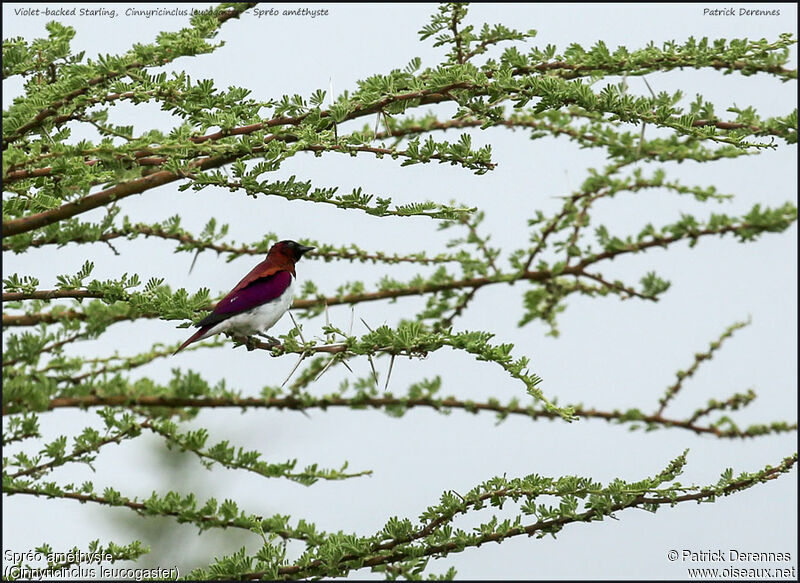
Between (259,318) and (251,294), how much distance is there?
12 centimetres

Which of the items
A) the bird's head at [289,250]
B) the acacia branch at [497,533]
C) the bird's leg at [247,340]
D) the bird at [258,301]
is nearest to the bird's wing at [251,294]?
the bird at [258,301]

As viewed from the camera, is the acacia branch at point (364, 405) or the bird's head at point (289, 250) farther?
the bird's head at point (289, 250)

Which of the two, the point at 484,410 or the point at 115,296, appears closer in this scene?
the point at 115,296

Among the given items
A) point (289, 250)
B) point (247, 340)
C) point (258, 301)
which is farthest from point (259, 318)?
point (289, 250)

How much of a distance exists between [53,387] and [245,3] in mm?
1954

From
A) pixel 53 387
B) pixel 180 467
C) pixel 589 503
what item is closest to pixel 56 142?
pixel 53 387

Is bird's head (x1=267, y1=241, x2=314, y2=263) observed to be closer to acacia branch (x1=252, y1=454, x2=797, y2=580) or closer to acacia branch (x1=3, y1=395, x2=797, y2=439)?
acacia branch (x1=3, y1=395, x2=797, y2=439)

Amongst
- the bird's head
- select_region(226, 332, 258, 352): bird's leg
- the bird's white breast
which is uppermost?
the bird's head

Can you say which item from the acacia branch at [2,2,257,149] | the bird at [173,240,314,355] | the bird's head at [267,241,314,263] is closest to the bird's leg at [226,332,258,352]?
the bird at [173,240,314,355]

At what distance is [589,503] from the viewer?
3.78 metres

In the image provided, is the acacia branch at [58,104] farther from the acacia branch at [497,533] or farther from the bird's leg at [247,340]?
the acacia branch at [497,533]

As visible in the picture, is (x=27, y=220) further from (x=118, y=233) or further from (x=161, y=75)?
(x=118, y=233)

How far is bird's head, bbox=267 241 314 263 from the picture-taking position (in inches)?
217

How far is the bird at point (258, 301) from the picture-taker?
4547 millimetres
